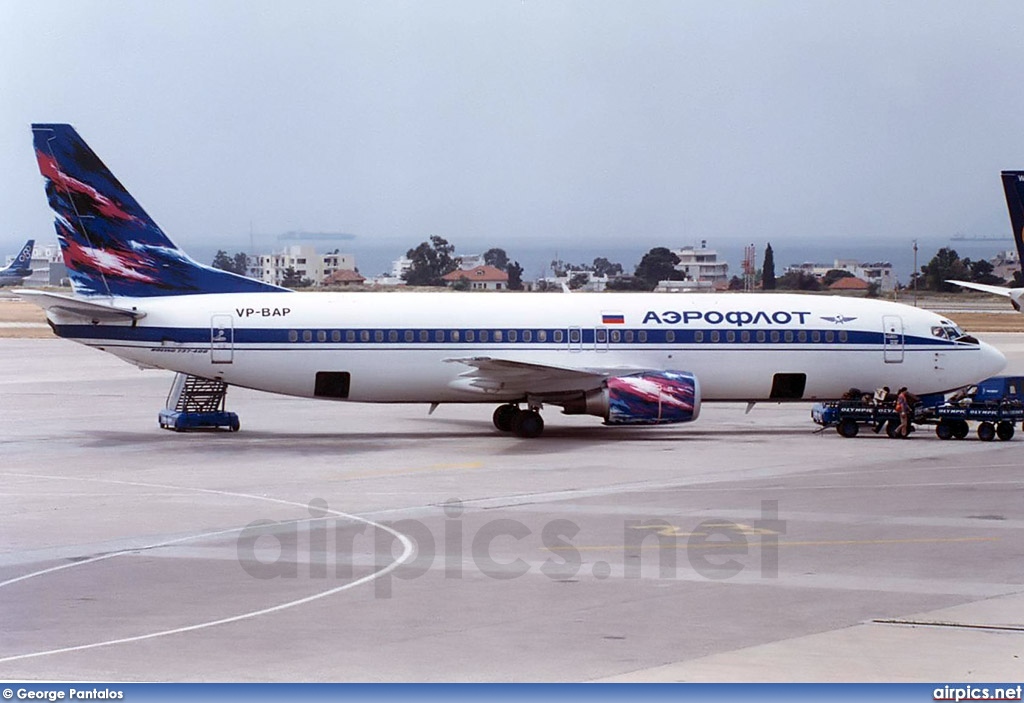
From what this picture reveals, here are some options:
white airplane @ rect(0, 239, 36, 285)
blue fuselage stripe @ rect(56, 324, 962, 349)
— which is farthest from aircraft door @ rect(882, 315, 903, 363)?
white airplane @ rect(0, 239, 36, 285)

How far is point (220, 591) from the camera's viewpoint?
18.4 m

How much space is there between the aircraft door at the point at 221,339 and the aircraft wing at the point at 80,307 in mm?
1898

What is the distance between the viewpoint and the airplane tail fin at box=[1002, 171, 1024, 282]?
3781cm

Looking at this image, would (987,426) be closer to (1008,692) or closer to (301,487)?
(301,487)

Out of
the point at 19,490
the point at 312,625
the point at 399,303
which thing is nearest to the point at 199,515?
the point at 19,490

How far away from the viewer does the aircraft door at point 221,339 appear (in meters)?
37.7

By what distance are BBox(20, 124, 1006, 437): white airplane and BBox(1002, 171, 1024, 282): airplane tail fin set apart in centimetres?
447

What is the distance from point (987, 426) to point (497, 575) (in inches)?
889

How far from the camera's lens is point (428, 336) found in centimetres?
3819

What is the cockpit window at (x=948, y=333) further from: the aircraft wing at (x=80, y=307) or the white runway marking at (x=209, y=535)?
the aircraft wing at (x=80, y=307)

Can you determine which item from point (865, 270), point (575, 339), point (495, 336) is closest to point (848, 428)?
point (575, 339)

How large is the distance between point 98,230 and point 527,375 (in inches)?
473

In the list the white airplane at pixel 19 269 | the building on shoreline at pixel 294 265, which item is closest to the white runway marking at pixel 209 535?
the white airplane at pixel 19 269

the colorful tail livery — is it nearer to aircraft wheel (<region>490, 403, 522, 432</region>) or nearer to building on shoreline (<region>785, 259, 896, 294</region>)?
aircraft wheel (<region>490, 403, 522, 432</region>)
